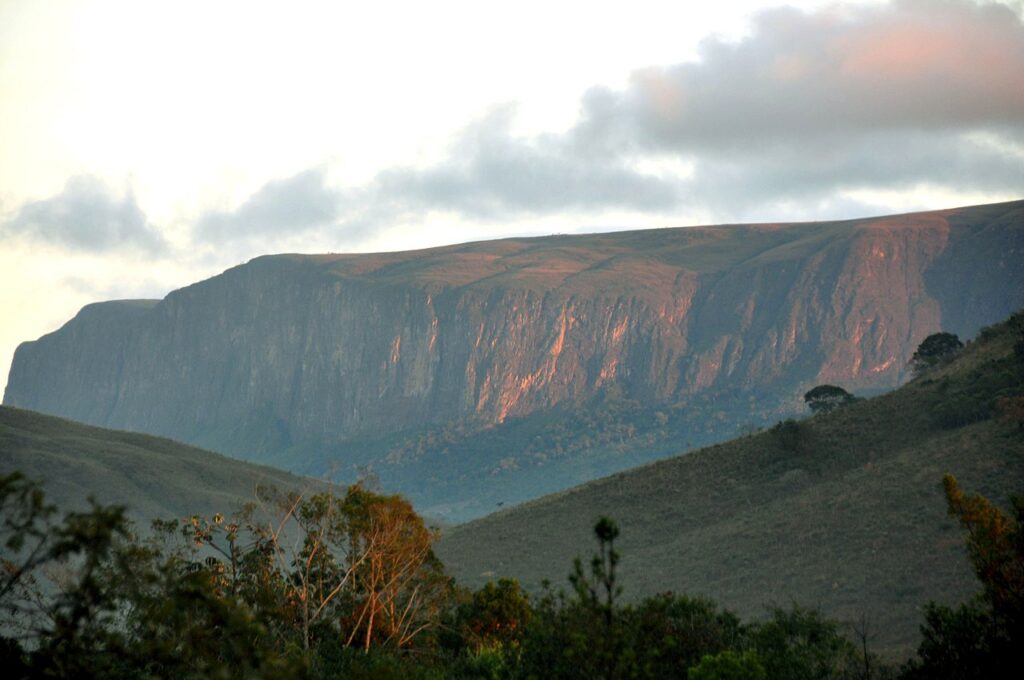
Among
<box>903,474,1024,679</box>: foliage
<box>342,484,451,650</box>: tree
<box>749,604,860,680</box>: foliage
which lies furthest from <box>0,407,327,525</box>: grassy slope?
<box>903,474,1024,679</box>: foliage

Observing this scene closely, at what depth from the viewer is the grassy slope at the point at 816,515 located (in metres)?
57.3

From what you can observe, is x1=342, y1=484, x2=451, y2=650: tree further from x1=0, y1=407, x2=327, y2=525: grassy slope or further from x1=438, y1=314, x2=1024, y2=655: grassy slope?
x1=0, y1=407, x2=327, y2=525: grassy slope

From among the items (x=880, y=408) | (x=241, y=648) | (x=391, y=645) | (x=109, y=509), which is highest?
(x=880, y=408)

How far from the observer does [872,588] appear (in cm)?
5603

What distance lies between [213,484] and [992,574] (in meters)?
98.0

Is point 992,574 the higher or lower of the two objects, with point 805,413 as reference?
lower

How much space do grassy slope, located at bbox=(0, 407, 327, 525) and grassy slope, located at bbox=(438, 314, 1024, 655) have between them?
29186 millimetres

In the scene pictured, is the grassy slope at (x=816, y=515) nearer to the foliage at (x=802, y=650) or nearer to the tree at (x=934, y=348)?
the foliage at (x=802, y=650)

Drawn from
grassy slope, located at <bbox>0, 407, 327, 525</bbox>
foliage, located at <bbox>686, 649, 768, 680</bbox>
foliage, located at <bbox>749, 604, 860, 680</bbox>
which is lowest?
foliage, located at <bbox>749, 604, 860, 680</bbox>

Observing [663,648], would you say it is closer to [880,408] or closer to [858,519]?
[858,519]

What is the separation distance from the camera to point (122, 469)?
112 metres

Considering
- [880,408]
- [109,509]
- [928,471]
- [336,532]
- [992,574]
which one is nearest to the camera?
[109,509]

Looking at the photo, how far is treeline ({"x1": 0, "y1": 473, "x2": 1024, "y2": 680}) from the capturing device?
14930mm

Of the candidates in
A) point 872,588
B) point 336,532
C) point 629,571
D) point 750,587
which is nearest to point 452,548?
point 629,571
